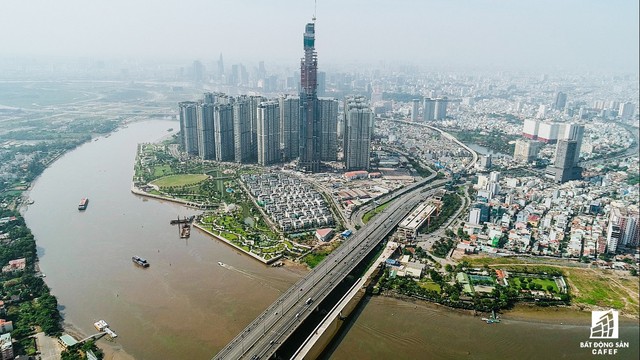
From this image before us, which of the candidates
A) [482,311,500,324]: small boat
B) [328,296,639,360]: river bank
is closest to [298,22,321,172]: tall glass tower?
[328,296,639,360]: river bank

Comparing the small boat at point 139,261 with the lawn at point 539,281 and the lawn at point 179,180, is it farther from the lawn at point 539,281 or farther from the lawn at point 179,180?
the lawn at point 539,281

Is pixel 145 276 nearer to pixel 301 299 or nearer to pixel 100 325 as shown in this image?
pixel 100 325

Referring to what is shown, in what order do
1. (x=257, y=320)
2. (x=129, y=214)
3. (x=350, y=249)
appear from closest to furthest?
(x=257, y=320) < (x=350, y=249) < (x=129, y=214)

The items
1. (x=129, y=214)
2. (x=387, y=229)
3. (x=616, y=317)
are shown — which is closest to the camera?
(x=616, y=317)

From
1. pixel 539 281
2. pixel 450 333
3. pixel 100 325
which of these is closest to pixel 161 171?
pixel 100 325

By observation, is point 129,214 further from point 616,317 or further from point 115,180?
point 616,317

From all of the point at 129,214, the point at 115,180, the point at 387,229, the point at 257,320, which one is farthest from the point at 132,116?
the point at 257,320
